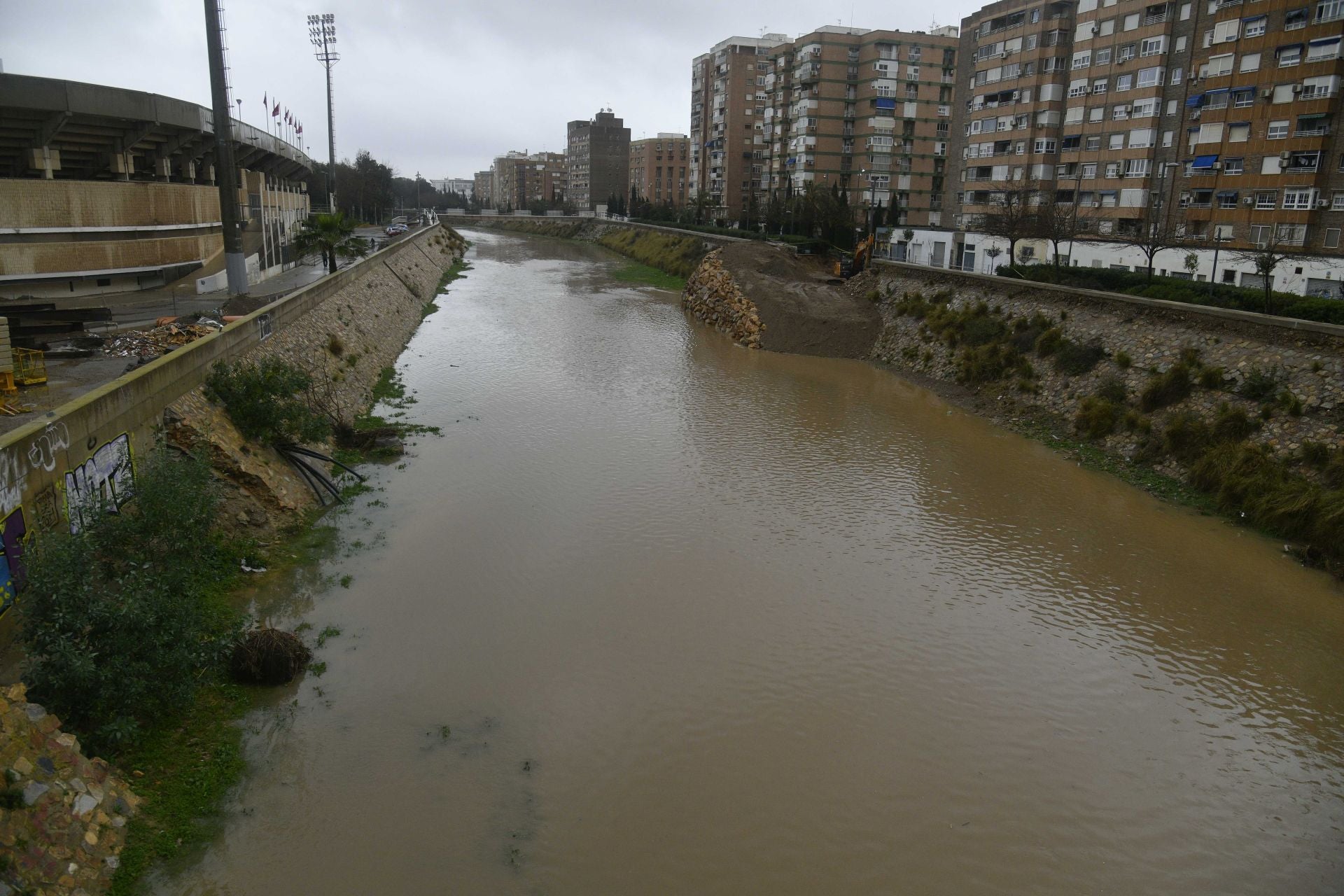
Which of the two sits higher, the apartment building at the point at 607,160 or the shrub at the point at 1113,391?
the apartment building at the point at 607,160

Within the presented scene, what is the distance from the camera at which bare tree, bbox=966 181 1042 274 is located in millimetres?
43531

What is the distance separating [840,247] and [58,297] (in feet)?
134

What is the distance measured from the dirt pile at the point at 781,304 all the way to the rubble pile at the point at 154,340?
23240 mm

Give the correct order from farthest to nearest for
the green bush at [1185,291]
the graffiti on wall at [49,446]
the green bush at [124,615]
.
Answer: the green bush at [1185,291] → the graffiti on wall at [49,446] → the green bush at [124,615]

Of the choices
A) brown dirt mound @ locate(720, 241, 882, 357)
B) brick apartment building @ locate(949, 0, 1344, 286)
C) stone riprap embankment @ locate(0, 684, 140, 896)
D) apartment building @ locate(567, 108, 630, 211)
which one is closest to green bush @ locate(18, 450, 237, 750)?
stone riprap embankment @ locate(0, 684, 140, 896)

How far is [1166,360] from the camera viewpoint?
23062 mm

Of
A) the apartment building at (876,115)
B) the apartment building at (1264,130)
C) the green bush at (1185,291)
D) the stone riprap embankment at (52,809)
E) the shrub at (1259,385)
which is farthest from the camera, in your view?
the apartment building at (876,115)

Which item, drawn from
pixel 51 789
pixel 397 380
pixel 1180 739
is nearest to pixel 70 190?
pixel 397 380

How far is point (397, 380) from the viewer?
2928 cm

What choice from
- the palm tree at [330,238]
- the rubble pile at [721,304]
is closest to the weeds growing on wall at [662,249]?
the rubble pile at [721,304]

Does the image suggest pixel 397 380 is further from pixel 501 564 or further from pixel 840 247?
pixel 840 247

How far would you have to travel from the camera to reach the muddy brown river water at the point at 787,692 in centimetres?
880

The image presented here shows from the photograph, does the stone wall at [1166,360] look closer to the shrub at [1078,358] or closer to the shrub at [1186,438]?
the shrub at [1078,358]

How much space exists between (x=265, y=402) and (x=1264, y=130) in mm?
44503
